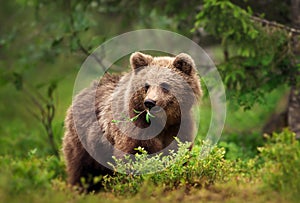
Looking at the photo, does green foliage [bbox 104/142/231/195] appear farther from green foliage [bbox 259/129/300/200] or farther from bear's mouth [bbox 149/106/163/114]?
green foliage [bbox 259/129/300/200]

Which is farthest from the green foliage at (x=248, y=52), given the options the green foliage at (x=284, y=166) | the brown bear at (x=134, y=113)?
the green foliage at (x=284, y=166)

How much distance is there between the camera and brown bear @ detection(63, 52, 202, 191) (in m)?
5.57

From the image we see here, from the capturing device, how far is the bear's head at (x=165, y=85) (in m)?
5.57

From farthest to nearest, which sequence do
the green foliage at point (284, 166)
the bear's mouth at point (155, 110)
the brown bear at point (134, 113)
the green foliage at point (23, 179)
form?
the brown bear at point (134, 113), the bear's mouth at point (155, 110), the green foliage at point (284, 166), the green foliage at point (23, 179)

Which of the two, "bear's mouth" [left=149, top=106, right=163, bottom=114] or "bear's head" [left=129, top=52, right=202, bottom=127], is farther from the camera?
"bear's head" [left=129, top=52, right=202, bottom=127]

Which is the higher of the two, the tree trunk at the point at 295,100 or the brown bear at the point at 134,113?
the tree trunk at the point at 295,100

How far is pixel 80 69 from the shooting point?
8.59 meters

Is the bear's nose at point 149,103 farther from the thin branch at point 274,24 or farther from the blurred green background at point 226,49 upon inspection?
the thin branch at point 274,24

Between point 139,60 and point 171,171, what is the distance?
1.46 meters

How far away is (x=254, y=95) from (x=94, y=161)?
2.60 meters

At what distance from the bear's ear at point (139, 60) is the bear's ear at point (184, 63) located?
0.33 metres

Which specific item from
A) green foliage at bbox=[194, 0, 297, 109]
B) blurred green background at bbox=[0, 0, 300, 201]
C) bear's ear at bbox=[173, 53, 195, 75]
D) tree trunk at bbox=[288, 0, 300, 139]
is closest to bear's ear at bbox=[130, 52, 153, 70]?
bear's ear at bbox=[173, 53, 195, 75]

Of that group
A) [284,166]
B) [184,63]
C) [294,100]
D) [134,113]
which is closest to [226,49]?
[294,100]

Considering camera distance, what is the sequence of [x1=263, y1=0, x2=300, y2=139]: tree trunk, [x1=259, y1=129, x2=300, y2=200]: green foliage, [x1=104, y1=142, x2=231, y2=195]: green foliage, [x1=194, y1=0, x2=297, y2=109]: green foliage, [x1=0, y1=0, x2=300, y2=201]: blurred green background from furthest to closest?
[x1=263, y1=0, x2=300, y2=139]: tree trunk, [x1=0, y1=0, x2=300, y2=201]: blurred green background, [x1=194, y1=0, x2=297, y2=109]: green foliage, [x1=104, y1=142, x2=231, y2=195]: green foliage, [x1=259, y1=129, x2=300, y2=200]: green foliage
